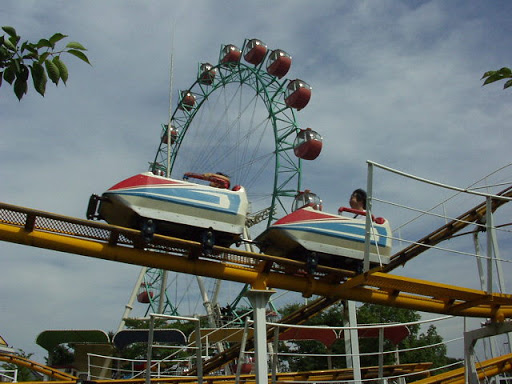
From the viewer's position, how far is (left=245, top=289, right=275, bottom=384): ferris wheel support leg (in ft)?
21.7

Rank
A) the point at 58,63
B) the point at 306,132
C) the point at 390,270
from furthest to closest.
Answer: the point at 306,132, the point at 390,270, the point at 58,63

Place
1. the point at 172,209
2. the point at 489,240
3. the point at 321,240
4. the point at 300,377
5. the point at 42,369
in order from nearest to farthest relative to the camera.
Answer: the point at 489,240, the point at 172,209, the point at 321,240, the point at 42,369, the point at 300,377

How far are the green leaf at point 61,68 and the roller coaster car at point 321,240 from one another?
566cm

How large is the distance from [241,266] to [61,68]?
214 inches

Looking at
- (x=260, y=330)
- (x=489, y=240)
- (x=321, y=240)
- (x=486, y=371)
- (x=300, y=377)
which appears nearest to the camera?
(x=260, y=330)

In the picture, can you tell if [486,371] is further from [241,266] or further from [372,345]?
[372,345]

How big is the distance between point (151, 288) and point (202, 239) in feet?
101

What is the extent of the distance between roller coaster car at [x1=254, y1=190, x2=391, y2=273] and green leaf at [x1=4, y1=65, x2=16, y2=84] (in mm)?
5701

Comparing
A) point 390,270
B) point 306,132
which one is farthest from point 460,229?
point 306,132

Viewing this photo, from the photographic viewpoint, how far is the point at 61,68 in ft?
8.59

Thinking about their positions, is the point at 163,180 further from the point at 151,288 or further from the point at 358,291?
the point at 151,288

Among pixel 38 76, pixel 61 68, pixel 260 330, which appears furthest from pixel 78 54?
pixel 260 330

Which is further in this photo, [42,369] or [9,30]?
[42,369]

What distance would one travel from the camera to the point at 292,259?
820cm
